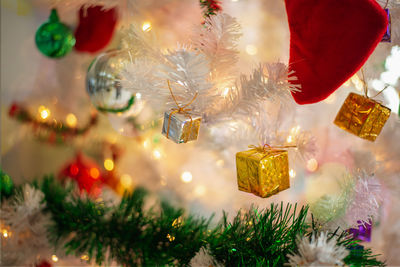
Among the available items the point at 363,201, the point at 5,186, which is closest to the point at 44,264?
the point at 5,186

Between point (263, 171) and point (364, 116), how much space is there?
196 millimetres

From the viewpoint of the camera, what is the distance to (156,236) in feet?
1.86

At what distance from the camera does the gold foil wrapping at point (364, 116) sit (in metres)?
0.50

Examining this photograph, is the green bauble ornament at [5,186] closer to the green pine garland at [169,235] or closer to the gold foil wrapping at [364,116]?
the green pine garland at [169,235]

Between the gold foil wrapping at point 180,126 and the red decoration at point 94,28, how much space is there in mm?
484

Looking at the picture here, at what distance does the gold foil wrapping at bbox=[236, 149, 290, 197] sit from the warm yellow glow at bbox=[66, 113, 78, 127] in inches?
30.1

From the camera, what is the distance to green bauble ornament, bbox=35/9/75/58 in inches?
30.0

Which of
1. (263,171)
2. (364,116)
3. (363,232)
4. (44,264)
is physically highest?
(364,116)

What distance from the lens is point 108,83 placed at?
678 mm

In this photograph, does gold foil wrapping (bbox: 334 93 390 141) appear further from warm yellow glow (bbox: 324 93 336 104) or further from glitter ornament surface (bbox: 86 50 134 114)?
glitter ornament surface (bbox: 86 50 134 114)

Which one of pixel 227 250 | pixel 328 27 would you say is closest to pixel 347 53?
pixel 328 27

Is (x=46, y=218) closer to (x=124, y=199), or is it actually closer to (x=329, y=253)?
(x=124, y=199)

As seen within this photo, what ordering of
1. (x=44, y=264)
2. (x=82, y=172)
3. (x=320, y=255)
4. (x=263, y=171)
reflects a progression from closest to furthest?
1. (x=320, y=255)
2. (x=263, y=171)
3. (x=44, y=264)
4. (x=82, y=172)

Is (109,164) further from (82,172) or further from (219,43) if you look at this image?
(219,43)
